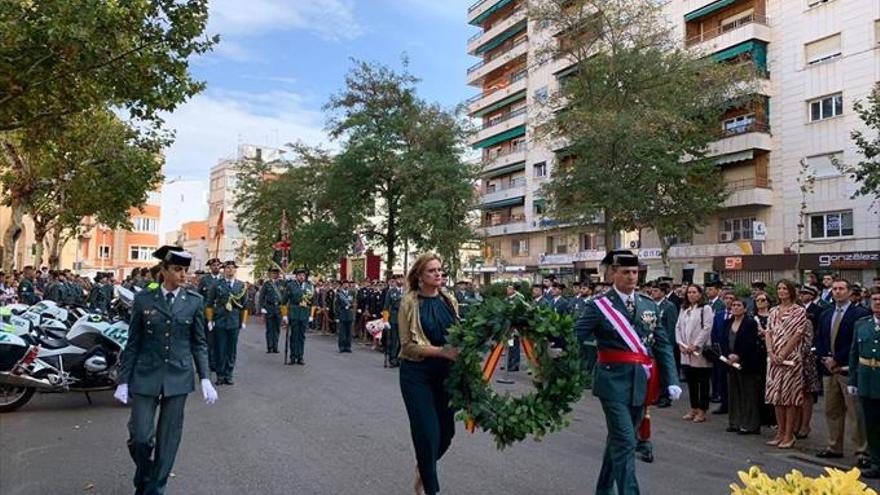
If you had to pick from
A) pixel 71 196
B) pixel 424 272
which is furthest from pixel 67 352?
pixel 71 196

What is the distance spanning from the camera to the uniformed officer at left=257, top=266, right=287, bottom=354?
16955 millimetres

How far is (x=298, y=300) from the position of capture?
16.0 meters

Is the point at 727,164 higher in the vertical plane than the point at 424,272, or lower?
higher

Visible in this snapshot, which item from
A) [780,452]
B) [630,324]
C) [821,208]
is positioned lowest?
[780,452]

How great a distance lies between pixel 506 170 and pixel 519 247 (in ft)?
20.5

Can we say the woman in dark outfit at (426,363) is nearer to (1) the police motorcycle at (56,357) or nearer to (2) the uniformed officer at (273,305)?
(1) the police motorcycle at (56,357)

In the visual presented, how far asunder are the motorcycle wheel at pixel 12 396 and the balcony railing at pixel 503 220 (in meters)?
46.2

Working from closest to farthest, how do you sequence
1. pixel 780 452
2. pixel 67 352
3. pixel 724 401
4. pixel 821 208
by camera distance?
1. pixel 780 452
2. pixel 67 352
3. pixel 724 401
4. pixel 821 208

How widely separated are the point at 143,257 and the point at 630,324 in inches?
3282

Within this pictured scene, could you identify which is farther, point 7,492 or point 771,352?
point 771,352

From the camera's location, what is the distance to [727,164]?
1505 inches

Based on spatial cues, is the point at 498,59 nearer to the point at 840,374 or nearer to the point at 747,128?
the point at 747,128

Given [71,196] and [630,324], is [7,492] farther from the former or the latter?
[71,196]

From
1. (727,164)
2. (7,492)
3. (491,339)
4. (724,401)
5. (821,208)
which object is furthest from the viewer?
(727,164)
